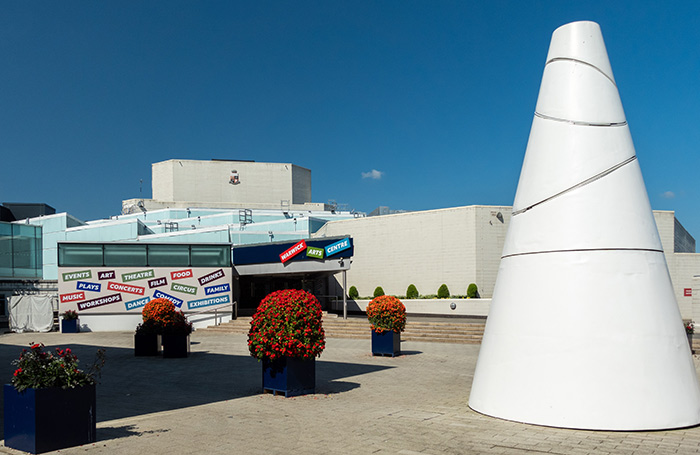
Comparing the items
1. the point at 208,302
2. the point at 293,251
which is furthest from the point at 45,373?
the point at 208,302

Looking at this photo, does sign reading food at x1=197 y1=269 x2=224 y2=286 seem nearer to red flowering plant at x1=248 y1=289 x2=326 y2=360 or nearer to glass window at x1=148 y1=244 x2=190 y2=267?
glass window at x1=148 y1=244 x2=190 y2=267

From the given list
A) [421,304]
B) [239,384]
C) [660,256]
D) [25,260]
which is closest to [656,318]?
[660,256]

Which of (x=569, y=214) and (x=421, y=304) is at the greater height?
(x=569, y=214)

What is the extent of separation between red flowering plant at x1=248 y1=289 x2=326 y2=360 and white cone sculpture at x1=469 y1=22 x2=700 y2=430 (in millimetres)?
3017

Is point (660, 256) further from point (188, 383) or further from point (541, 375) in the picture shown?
point (188, 383)

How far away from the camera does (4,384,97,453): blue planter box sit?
265 inches

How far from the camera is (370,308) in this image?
18.0 meters

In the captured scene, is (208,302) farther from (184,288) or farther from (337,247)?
(337,247)

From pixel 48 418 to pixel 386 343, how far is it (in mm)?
12028

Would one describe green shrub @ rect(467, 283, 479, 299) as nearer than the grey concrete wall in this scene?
Yes

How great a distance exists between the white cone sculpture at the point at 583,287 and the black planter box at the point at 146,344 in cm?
1205

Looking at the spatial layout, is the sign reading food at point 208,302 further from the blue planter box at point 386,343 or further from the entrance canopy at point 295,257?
the blue planter box at point 386,343

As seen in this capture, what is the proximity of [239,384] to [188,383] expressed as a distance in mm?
1217

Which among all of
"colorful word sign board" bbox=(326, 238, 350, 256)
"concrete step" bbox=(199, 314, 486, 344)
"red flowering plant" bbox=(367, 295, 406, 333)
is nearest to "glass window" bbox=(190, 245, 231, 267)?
"concrete step" bbox=(199, 314, 486, 344)
